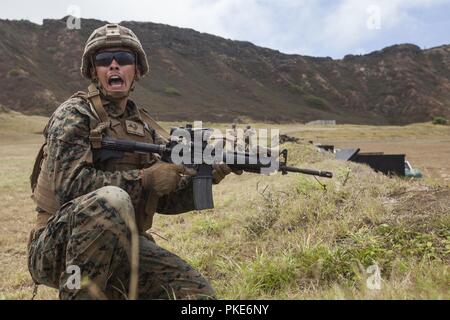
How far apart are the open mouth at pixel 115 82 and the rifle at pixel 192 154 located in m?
0.47

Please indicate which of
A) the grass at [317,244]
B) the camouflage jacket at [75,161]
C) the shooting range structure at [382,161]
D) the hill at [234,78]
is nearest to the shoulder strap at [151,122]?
the camouflage jacket at [75,161]

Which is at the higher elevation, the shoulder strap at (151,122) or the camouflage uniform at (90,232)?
the shoulder strap at (151,122)

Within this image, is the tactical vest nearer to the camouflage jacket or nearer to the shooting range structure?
the camouflage jacket

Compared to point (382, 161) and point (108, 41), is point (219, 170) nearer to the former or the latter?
point (108, 41)

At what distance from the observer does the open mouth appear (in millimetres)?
3281

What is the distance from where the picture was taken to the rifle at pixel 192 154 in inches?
120

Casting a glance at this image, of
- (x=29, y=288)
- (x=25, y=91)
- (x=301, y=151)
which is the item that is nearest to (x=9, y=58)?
(x=25, y=91)

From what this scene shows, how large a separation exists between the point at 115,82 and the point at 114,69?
10 centimetres

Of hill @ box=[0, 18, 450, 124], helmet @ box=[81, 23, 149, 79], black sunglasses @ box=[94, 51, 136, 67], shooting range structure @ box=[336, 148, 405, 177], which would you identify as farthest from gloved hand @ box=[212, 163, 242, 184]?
hill @ box=[0, 18, 450, 124]

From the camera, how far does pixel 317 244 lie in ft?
11.5

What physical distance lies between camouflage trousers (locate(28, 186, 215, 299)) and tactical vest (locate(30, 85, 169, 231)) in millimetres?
203

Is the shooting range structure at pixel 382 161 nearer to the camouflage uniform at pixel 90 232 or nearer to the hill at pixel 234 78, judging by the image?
the camouflage uniform at pixel 90 232

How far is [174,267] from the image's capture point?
3084 millimetres
